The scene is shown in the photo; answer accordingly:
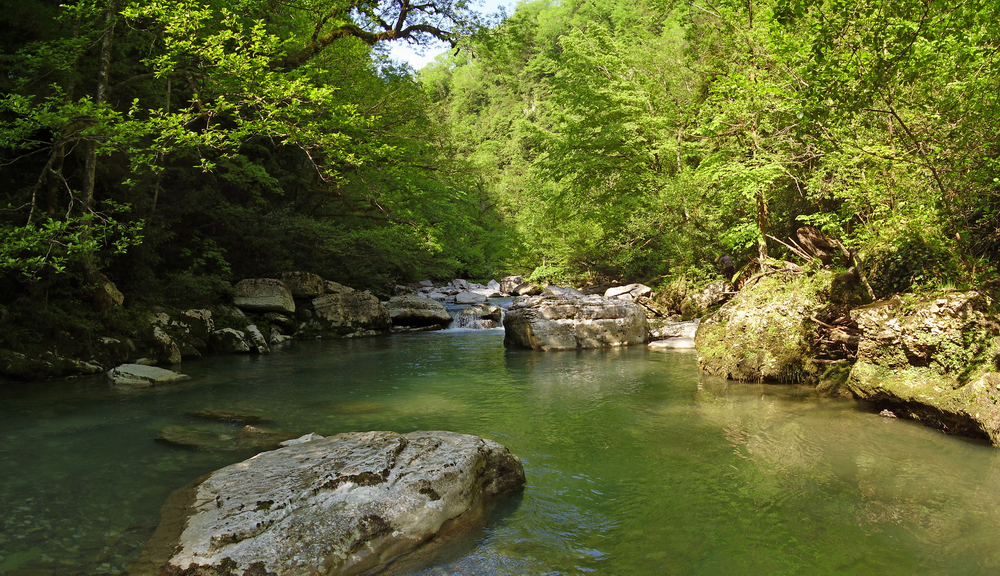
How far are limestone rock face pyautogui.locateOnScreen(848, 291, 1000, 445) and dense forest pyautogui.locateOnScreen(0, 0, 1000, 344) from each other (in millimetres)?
582

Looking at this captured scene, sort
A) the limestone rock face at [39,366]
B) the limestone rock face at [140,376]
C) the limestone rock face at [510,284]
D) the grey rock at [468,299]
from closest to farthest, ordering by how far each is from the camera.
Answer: the limestone rock face at [39,366], the limestone rock face at [140,376], the grey rock at [468,299], the limestone rock face at [510,284]

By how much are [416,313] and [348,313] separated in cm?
226

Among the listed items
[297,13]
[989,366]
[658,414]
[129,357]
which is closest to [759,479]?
[658,414]

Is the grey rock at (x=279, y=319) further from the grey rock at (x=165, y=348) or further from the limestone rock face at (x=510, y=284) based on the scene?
the limestone rock face at (x=510, y=284)

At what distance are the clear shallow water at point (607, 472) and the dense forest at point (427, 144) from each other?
246 centimetres

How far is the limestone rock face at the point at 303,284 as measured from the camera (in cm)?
1591

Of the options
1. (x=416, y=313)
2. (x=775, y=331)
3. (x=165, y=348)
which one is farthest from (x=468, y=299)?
(x=775, y=331)

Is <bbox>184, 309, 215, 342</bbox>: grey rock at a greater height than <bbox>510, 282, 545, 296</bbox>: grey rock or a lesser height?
lesser

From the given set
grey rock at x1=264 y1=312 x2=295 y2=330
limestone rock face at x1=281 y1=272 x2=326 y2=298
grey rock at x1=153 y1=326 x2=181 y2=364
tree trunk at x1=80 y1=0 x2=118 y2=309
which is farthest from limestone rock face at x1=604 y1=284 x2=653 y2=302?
tree trunk at x1=80 y1=0 x2=118 y2=309

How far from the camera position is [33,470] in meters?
4.63

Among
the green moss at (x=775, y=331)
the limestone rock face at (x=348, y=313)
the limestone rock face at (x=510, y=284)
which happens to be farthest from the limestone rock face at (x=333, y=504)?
the limestone rock face at (x=510, y=284)

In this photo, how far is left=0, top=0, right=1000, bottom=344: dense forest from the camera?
19.5 feet

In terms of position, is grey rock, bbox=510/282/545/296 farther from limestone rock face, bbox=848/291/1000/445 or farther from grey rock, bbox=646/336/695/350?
limestone rock face, bbox=848/291/1000/445

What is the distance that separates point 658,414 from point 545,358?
488 centimetres
